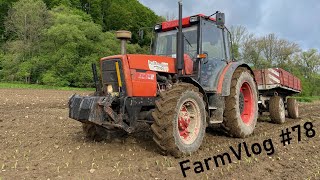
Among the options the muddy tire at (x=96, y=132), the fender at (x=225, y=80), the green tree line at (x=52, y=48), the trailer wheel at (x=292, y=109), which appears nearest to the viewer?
the muddy tire at (x=96, y=132)

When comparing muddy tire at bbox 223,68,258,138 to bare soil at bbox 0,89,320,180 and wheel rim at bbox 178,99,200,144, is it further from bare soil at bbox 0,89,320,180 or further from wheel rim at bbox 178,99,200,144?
wheel rim at bbox 178,99,200,144

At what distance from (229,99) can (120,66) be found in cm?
259

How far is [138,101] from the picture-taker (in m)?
6.02

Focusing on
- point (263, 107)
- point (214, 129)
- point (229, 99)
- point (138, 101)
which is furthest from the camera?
point (263, 107)

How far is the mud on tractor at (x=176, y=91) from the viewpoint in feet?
18.7

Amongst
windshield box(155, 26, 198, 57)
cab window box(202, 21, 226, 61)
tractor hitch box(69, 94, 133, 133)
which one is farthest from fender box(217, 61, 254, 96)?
tractor hitch box(69, 94, 133, 133)

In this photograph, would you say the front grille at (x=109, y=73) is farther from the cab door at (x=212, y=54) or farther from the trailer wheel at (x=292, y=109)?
the trailer wheel at (x=292, y=109)

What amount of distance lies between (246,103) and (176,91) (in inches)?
131

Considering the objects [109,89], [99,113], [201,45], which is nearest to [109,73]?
[109,89]

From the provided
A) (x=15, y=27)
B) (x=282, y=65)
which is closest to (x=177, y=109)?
(x=15, y=27)

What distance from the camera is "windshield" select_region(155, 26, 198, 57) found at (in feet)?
24.1

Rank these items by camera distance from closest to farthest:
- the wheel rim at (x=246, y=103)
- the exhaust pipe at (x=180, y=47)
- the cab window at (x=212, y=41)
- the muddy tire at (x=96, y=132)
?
the exhaust pipe at (x=180, y=47) → the muddy tire at (x=96, y=132) → the cab window at (x=212, y=41) → the wheel rim at (x=246, y=103)

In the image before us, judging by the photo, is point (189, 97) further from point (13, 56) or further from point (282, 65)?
point (282, 65)

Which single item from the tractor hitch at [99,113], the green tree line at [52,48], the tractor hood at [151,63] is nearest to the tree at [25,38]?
the green tree line at [52,48]
